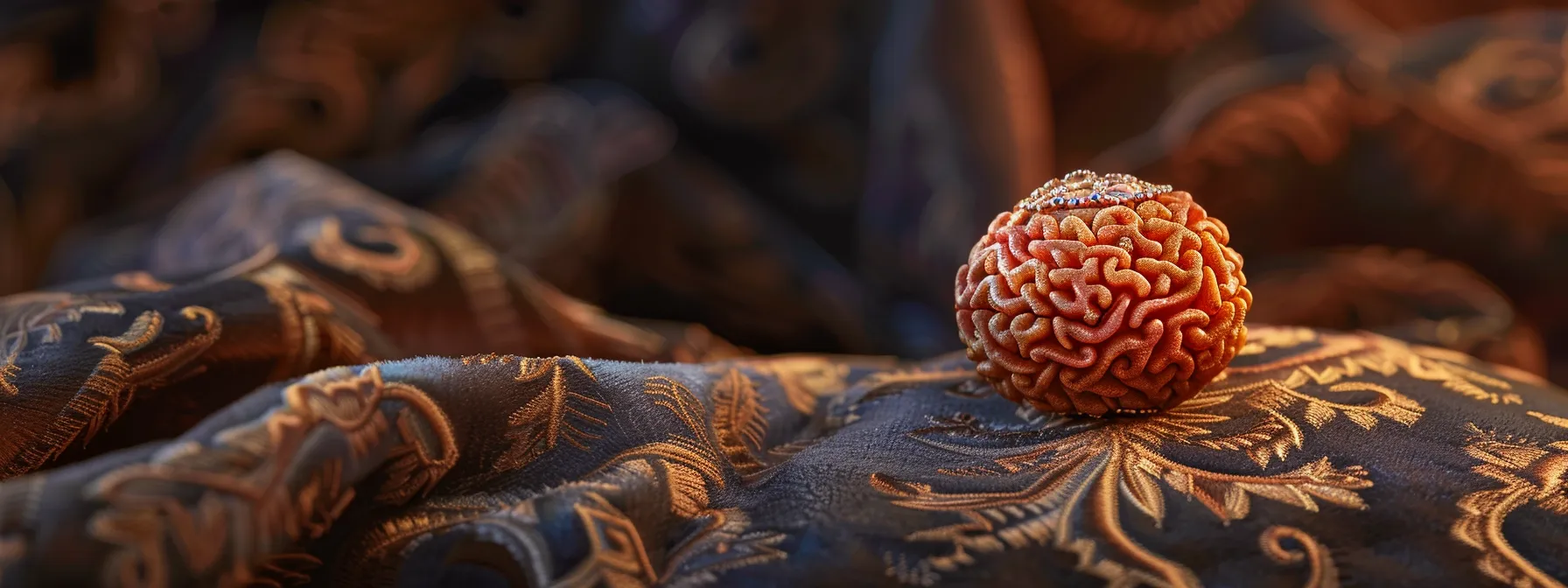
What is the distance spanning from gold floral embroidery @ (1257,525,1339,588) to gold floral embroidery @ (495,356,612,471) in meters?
0.25

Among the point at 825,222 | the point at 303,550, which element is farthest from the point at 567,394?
the point at 825,222

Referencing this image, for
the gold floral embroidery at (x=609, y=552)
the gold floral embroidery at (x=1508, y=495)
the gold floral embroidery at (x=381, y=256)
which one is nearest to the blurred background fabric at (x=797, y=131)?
the gold floral embroidery at (x=381, y=256)

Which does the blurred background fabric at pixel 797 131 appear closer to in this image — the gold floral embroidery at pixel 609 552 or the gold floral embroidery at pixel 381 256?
the gold floral embroidery at pixel 381 256

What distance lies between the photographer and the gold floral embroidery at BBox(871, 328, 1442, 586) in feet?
1.03

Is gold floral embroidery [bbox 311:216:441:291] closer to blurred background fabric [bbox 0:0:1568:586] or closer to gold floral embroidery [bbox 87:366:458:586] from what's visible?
blurred background fabric [bbox 0:0:1568:586]

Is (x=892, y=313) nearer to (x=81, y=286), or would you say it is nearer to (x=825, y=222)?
(x=825, y=222)

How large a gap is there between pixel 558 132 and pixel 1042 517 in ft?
2.31

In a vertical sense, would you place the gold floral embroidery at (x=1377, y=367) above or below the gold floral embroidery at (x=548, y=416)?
above

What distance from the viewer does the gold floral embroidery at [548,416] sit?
14.3 inches

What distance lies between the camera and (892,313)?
92cm

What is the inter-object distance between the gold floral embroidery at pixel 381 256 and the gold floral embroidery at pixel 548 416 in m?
0.23

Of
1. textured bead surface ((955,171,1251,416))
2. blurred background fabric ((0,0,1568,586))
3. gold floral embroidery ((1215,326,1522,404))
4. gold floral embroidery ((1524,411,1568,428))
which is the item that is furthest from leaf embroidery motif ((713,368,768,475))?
gold floral embroidery ((1524,411,1568,428))

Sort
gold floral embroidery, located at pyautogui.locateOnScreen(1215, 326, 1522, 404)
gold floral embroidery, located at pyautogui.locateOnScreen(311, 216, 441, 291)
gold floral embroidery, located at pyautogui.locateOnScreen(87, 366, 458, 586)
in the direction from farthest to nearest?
gold floral embroidery, located at pyautogui.locateOnScreen(311, 216, 441, 291) < gold floral embroidery, located at pyautogui.locateOnScreen(1215, 326, 1522, 404) < gold floral embroidery, located at pyautogui.locateOnScreen(87, 366, 458, 586)

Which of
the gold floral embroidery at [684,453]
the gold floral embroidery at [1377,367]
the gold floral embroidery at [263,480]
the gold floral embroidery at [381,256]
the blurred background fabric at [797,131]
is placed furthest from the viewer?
Answer: the blurred background fabric at [797,131]
